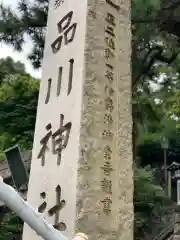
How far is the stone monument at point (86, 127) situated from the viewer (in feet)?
7.61

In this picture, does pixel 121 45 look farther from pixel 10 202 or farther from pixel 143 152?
pixel 143 152

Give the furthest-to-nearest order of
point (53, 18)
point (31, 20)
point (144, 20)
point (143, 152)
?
point (143, 152)
point (31, 20)
point (144, 20)
point (53, 18)

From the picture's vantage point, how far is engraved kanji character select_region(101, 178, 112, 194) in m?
2.37

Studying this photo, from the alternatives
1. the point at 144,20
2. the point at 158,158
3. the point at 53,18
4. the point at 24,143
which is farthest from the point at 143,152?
the point at 53,18

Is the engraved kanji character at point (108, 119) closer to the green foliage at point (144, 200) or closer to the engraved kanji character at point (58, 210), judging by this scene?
the engraved kanji character at point (58, 210)

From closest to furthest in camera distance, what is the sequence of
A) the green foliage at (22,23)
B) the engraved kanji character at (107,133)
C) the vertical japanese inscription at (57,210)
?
the vertical japanese inscription at (57,210), the engraved kanji character at (107,133), the green foliage at (22,23)

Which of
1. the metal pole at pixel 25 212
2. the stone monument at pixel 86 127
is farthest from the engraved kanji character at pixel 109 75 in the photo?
the metal pole at pixel 25 212

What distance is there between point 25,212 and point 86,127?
108cm

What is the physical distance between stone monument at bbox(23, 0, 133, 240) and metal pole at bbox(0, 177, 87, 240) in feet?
2.64

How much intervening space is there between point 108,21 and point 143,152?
42.1 feet

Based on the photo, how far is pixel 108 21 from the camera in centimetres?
282

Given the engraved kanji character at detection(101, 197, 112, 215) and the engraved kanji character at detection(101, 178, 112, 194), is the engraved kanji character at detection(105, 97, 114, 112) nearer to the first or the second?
the engraved kanji character at detection(101, 178, 112, 194)

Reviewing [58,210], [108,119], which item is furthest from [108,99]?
[58,210]

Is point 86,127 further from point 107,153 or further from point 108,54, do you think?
point 108,54
